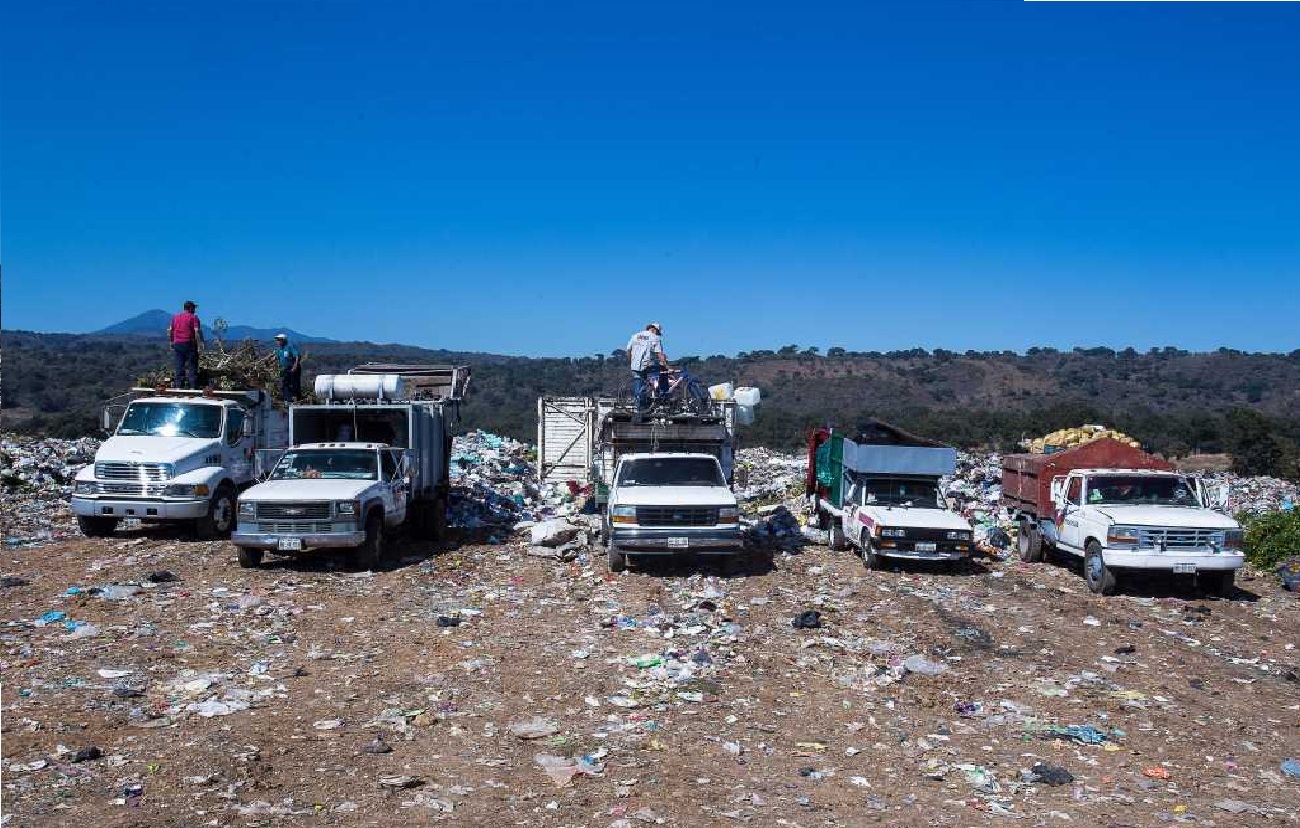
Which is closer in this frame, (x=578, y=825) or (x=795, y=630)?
(x=578, y=825)

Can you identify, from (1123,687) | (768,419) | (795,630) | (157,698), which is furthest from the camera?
(768,419)

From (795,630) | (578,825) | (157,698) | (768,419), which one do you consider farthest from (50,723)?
(768,419)

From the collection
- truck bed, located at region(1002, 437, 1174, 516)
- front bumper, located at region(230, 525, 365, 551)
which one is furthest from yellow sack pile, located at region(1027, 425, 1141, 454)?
front bumper, located at region(230, 525, 365, 551)

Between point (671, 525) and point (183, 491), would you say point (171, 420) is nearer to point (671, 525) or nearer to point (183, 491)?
point (183, 491)

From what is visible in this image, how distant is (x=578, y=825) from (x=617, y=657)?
3908mm

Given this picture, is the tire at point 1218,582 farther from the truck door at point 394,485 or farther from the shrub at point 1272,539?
the truck door at point 394,485

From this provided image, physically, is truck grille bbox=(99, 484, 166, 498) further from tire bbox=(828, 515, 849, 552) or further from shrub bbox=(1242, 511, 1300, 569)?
shrub bbox=(1242, 511, 1300, 569)

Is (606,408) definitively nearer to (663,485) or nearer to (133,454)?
(663,485)

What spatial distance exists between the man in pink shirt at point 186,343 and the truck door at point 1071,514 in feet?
44.5

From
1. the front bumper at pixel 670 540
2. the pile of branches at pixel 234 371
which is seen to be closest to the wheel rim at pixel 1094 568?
the front bumper at pixel 670 540

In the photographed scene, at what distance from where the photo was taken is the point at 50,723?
24.5 feet

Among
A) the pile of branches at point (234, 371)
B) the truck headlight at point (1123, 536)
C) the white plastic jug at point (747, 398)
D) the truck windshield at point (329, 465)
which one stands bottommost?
the truck headlight at point (1123, 536)

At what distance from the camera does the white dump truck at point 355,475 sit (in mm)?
13633

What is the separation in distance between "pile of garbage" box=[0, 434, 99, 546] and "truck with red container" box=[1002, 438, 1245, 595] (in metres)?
15.1
